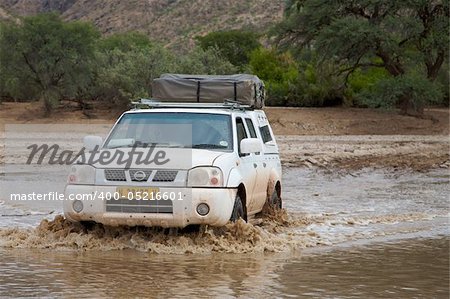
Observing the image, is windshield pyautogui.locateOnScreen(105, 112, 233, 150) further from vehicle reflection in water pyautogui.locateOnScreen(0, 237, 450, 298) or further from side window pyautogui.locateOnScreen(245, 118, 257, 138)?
vehicle reflection in water pyautogui.locateOnScreen(0, 237, 450, 298)

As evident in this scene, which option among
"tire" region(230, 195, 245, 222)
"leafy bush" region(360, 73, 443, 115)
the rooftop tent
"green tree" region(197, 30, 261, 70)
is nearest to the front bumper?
"tire" region(230, 195, 245, 222)

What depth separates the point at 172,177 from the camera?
380 inches

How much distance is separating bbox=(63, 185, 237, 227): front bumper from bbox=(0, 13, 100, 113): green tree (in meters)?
32.7

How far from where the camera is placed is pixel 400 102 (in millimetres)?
40594

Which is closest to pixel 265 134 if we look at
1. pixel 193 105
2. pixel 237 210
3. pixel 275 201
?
pixel 275 201

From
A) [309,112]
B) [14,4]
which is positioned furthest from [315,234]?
[14,4]

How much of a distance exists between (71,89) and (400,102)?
1541 cm

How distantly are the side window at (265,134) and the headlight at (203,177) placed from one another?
286cm

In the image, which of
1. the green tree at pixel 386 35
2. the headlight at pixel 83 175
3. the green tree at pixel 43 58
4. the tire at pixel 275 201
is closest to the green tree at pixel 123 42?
the green tree at pixel 43 58

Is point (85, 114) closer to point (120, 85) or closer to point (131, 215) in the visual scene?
point (120, 85)

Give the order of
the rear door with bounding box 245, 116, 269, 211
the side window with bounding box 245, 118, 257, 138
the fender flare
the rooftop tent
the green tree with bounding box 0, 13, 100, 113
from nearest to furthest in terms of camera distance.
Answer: the rear door with bounding box 245, 116, 269, 211, the side window with bounding box 245, 118, 257, 138, the fender flare, the rooftop tent, the green tree with bounding box 0, 13, 100, 113

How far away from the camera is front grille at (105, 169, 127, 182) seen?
31.8ft

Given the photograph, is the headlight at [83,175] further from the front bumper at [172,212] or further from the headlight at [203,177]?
the headlight at [203,177]

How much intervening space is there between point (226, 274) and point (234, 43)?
2157 inches
